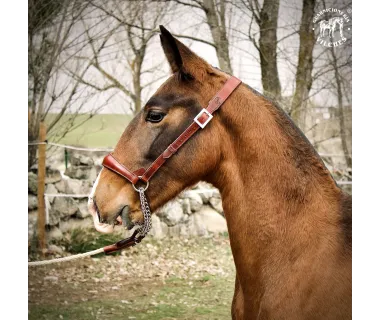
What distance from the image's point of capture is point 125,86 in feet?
10.4

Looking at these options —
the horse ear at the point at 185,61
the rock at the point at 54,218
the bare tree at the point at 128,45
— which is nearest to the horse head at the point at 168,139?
the horse ear at the point at 185,61

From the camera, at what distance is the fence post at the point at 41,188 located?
3.02 m

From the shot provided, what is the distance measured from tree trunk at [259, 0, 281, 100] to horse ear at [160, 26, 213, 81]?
1.37 metres

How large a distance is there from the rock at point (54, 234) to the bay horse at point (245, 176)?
6.03ft

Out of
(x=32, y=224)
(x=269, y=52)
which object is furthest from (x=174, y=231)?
(x=269, y=52)

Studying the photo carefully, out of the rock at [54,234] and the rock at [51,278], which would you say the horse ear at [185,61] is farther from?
the rock at [54,234]

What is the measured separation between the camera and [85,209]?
3654 mm

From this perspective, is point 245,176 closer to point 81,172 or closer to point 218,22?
point 218,22

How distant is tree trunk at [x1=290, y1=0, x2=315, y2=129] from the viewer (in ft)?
8.20

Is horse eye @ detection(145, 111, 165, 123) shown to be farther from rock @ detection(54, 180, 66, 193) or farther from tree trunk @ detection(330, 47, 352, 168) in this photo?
rock @ detection(54, 180, 66, 193)
